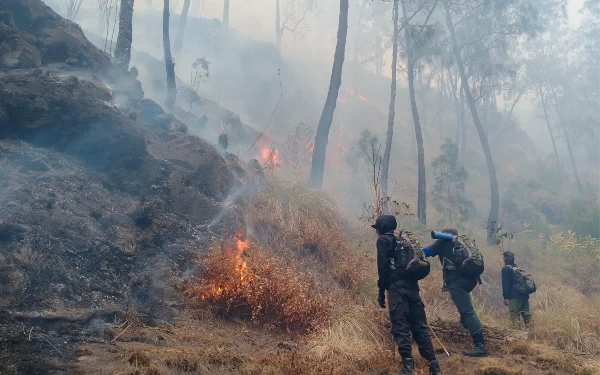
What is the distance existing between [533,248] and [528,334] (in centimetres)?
1147

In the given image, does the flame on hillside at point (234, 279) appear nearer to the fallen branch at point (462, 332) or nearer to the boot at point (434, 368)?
the boot at point (434, 368)

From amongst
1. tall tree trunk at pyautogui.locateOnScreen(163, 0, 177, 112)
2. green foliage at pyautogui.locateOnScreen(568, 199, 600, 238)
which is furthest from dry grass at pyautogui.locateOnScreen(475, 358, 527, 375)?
green foliage at pyautogui.locateOnScreen(568, 199, 600, 238)

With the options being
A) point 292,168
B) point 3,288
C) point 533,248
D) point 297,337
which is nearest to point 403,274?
point 297,337

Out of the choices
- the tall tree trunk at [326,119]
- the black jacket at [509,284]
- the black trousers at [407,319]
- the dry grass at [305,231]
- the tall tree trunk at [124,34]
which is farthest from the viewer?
the tall tree trunk at [326,119]

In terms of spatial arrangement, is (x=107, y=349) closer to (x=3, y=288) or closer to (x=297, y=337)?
(x=3, y=288)

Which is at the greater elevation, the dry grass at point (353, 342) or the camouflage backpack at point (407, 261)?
the camouflage backpack at point (407, 261)

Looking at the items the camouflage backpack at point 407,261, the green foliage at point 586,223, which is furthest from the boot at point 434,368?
the green foliage at point 586,223

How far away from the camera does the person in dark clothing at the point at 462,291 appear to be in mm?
6363

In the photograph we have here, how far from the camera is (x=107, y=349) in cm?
474

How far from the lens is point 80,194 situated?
7.70m

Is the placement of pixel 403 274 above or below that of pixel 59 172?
below

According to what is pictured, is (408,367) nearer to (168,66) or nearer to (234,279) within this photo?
(234,279)

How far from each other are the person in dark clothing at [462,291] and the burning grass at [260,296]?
188 centimetres

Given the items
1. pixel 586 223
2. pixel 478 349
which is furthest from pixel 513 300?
pixel 586 223
